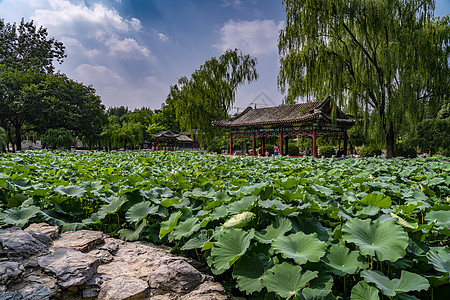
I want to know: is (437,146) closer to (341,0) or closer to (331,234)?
(341,0)

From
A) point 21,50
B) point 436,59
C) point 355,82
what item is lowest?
point 355,82

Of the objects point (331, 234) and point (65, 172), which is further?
point (65, 172)

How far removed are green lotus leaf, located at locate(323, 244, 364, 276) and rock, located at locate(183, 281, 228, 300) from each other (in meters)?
0.59

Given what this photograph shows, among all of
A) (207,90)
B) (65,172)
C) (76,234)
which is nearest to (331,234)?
(76,234)

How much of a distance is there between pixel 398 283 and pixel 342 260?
24 centimetres

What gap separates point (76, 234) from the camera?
6.72ft

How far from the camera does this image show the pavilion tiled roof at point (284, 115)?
46.5ft

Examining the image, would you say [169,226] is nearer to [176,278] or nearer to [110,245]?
[176,278]

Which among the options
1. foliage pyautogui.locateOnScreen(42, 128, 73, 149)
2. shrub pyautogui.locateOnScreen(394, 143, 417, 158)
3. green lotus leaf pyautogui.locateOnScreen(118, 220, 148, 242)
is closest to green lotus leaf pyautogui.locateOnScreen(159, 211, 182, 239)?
green lotus leaf pyautogui.locateOnScreen(118, 220, 148, 242)

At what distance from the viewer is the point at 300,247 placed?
132cm

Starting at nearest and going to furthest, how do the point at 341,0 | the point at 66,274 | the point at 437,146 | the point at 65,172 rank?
the point at 66,274
the point at 65,172
the point at 341,0
the point at 437,146

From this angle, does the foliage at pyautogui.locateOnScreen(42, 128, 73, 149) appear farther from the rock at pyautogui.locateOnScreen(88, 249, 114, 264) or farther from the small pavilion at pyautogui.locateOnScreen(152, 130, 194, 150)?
the rock at pyautogui.locateOnScreen(88, 249, 114, 264)

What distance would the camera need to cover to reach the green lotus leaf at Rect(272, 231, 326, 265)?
118 centimetres

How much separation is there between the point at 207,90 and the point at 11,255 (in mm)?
23797
